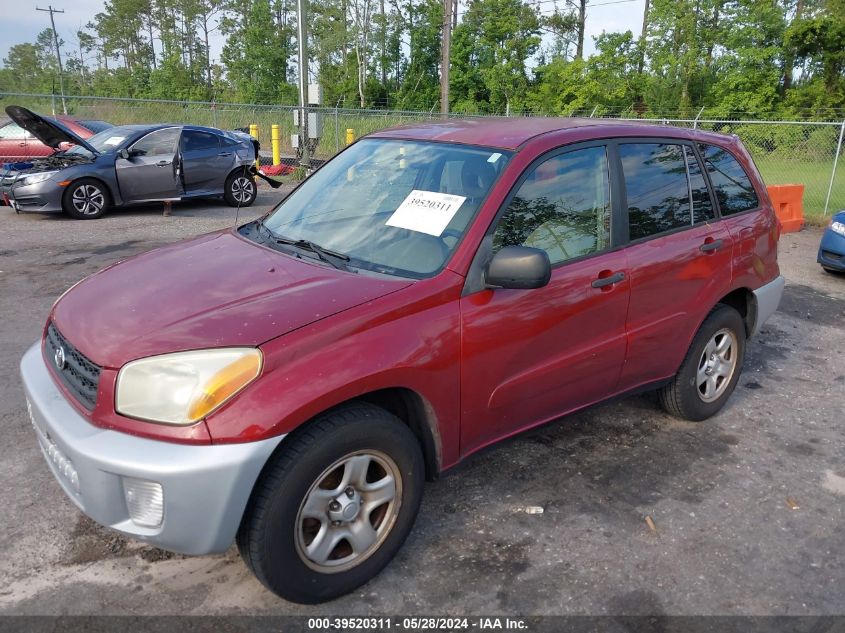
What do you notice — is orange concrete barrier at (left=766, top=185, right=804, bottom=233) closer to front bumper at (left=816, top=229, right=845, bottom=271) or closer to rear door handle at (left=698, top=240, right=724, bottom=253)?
front bumper at (left=816, top=229, right=845, bottom=271)

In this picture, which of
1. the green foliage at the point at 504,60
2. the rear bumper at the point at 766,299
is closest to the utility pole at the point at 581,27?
the green foliage at the point at 504,60

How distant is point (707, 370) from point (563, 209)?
5.60 feet

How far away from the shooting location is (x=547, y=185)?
3223 millimetres

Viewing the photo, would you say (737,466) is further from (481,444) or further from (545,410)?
(481,444)

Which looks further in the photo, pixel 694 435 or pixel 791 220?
pixel 791 220

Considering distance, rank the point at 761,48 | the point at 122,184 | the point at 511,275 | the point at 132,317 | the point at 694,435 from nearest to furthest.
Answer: the point at 132,317, the point at 511,275, the point at 694,435, the point at 122,184, the point at 761,48

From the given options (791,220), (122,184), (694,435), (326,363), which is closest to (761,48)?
(791,220)

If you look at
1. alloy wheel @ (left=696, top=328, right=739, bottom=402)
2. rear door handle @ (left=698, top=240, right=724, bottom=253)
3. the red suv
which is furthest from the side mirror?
alloy wheel @ (left=696, top=328, right=739, bottom=402)

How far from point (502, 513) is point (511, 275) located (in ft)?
4.10

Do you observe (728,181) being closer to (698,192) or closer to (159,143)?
(698,192)

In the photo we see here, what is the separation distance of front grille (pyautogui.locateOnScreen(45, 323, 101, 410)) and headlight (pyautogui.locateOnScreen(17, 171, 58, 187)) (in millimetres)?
8774

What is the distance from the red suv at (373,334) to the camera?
227cm

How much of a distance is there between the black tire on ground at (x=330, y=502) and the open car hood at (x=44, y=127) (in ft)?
30.4

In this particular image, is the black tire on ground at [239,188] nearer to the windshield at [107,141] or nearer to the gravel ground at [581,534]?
the windshield at [107,141]
